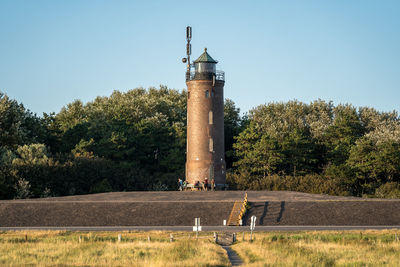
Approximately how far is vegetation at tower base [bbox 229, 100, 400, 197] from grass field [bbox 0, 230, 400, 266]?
34784 mm

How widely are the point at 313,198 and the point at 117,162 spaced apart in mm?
42125

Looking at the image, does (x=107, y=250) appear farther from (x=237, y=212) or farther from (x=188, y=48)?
(x=188, y=48)

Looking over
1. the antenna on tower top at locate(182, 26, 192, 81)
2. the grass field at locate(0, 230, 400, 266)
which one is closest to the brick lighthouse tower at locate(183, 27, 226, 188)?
the antenna on tower top at locate(182, 26, 192, 81)

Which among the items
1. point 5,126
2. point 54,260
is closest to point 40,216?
point 54,260

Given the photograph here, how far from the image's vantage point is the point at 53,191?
2660 inches

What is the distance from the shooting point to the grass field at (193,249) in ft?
94.9

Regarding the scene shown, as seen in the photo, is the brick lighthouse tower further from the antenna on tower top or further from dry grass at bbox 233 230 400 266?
dry grass at bbox 233 230 400 266

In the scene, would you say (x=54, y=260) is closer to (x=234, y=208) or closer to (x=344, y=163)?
(x=234, y=208)

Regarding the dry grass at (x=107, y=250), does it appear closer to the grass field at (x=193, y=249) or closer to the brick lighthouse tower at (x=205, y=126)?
the grass field at (x=193, y=249)

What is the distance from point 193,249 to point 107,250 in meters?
4.85

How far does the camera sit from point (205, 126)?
6788cm

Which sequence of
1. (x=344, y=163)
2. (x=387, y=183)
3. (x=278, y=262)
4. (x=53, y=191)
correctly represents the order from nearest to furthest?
(x=278, y=262)
(x=53, y=191)
(x=387, y=183)
(x=344, y=163)

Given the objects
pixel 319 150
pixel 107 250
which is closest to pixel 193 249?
pixel 107 250

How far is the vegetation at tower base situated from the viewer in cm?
7569
